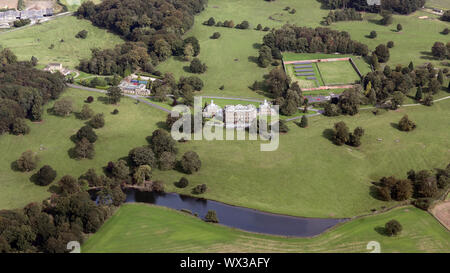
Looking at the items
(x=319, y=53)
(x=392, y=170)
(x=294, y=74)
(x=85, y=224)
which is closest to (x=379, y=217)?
(x=392, y=170)

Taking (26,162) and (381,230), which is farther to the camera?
(26,162)

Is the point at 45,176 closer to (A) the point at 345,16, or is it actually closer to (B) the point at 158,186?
(B) the point at 158,186

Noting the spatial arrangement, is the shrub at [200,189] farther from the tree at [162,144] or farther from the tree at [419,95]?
the tree at [419,95]

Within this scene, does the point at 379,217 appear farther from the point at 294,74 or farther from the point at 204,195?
the point at 294,74

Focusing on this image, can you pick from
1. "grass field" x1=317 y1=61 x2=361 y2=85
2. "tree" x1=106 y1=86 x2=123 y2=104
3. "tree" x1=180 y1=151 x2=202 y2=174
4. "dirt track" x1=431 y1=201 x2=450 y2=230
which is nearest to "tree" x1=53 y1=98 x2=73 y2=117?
"tree" x1=106 y1=86 x2=123 y2=104

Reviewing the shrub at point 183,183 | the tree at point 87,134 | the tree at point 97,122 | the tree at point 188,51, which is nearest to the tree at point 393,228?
the shrub at point 183,183

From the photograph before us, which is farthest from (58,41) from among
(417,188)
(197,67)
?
(417,188)
